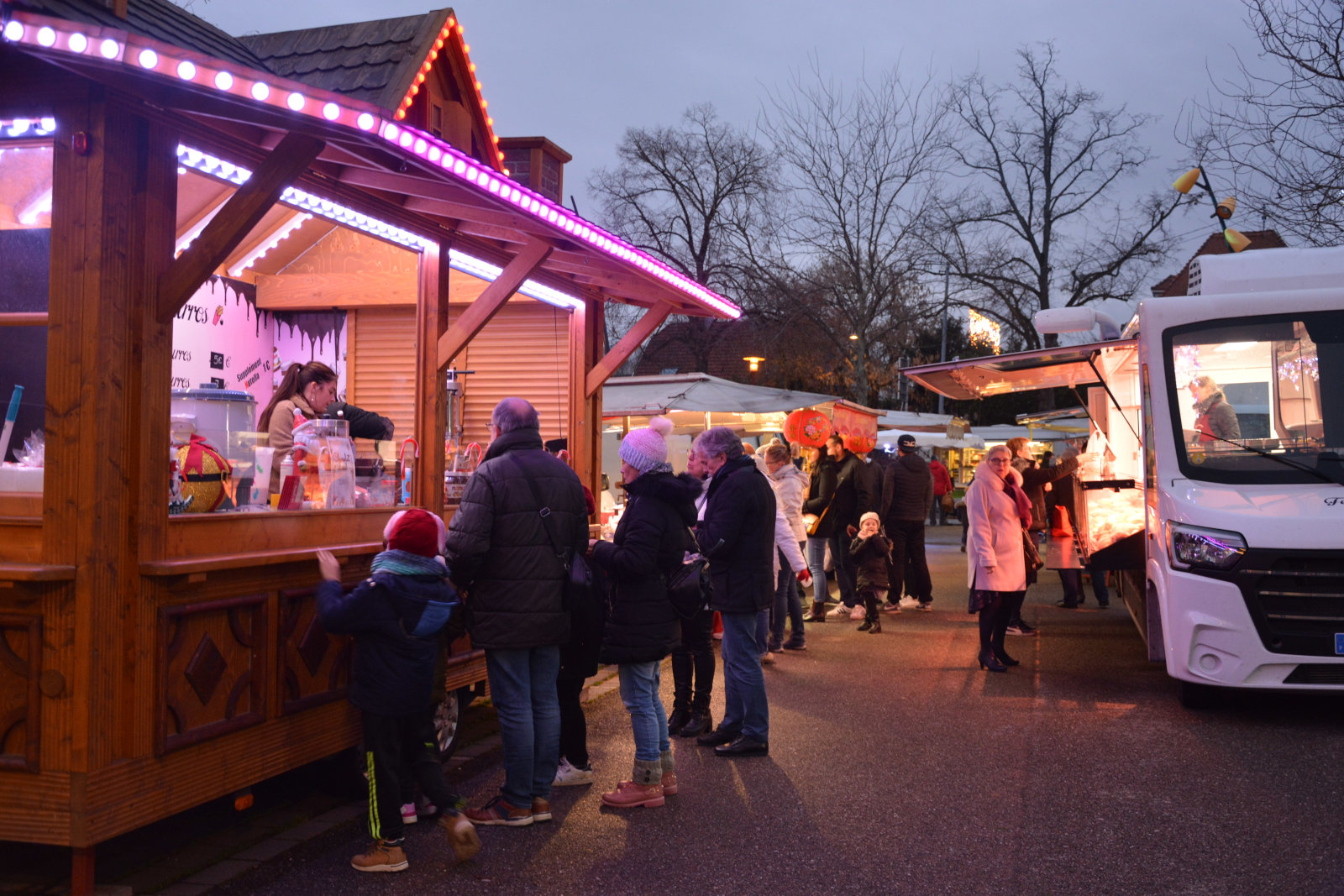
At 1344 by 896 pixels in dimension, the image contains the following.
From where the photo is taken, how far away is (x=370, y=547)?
5.89 metres

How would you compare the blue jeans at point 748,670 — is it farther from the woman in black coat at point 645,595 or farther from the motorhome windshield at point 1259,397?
the motorhome windshield at point 1259,397

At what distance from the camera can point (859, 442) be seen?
15781mm

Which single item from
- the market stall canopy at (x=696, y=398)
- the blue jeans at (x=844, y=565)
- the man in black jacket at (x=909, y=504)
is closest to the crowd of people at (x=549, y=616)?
the blue jeans at (x=844, y=565)

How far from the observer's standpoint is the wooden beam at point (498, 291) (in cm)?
709

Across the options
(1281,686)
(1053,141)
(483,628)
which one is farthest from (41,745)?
(1053,141)

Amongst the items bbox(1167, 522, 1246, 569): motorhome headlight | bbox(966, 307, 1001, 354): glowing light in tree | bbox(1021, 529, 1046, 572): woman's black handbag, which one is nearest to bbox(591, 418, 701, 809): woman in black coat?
bbox(1167, 522, 1246, 569): motorhome headlight

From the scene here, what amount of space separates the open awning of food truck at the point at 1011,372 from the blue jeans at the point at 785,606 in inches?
108

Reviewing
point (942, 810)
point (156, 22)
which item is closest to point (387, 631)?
point (942, 810)

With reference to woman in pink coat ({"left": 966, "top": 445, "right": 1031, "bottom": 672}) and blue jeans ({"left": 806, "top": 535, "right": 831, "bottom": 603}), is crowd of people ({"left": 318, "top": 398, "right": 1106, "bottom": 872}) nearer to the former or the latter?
woman in pink coat ({"left": 966, "top": 445, "right": 1031, "bottom": 672})

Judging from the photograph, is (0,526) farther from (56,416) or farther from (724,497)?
(724,497)

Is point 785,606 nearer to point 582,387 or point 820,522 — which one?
point 820,522

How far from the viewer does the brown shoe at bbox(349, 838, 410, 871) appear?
4598mm

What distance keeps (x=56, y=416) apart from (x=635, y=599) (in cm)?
266

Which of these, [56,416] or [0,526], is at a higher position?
[56,416]
